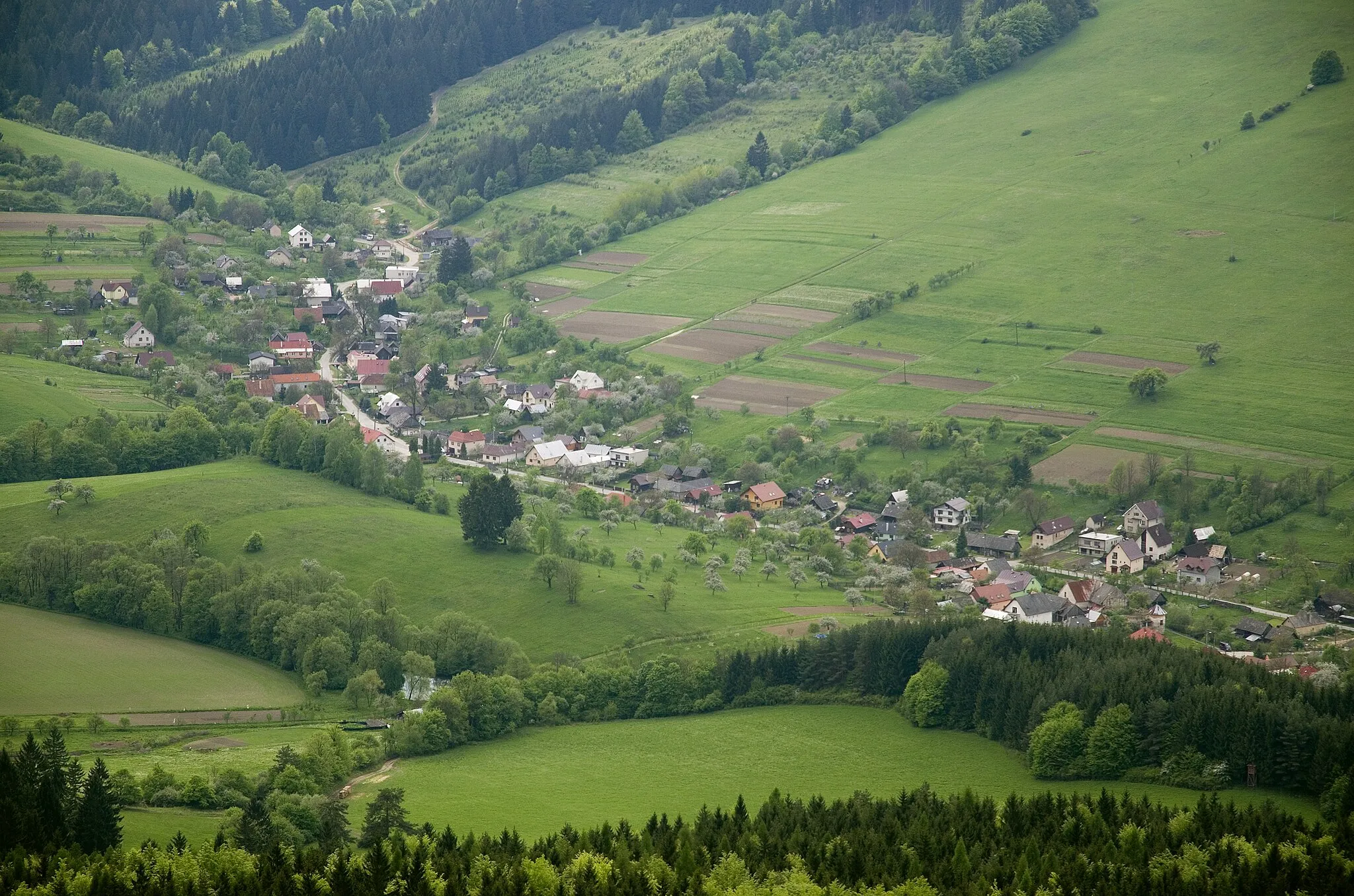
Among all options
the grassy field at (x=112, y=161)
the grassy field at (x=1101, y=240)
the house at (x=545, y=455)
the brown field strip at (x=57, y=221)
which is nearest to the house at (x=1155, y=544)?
the grassy field at (x=1101, y=240)

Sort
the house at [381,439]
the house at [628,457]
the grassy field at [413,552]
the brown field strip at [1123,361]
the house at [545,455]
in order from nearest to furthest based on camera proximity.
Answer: the grassy field at [413,552] < the house at [381,439] < the house at [628,457] < the house at [545,455] < the brown field strip at [1123,361]

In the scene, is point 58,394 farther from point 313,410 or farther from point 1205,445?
point 1205,445

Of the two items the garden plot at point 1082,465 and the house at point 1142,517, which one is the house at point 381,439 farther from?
the house at point 1142,517

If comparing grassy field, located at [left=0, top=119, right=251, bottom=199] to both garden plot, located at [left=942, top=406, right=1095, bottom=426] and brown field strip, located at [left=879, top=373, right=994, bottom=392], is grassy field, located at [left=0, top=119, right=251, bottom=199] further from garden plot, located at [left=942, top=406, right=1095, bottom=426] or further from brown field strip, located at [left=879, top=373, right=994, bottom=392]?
garden plot, located at [left=942, top=406, right=1095, bottom=426]

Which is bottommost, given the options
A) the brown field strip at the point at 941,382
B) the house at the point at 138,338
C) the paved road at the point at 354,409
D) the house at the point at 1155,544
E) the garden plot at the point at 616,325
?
the house at the point at 1155,544

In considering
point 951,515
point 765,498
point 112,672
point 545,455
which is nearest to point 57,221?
point 545,455

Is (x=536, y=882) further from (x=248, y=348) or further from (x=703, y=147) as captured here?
(x=703, y=147)
